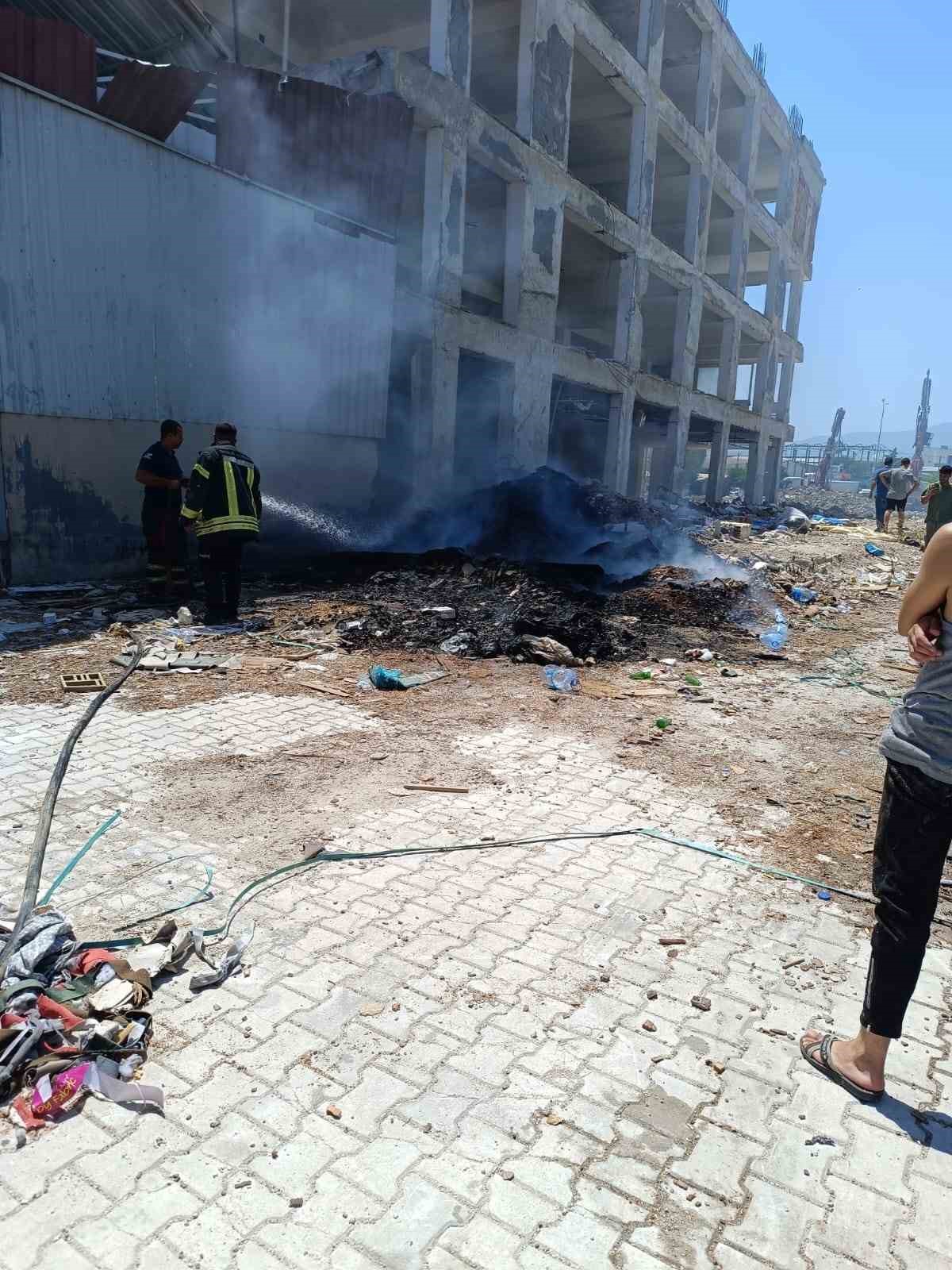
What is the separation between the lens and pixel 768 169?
100ft

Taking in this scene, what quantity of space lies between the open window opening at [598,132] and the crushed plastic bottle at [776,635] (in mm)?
13524

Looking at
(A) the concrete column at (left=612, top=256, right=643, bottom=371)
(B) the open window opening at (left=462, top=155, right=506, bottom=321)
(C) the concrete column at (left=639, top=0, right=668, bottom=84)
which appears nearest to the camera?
(B) the open window opening at (left=462, top=155, right=506, bottom=321)

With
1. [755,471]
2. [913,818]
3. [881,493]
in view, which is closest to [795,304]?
[755,471]

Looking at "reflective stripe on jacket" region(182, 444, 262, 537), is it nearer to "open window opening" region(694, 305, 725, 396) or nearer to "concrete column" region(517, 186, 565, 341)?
"concrete column" region(517, 186, 565, 341)

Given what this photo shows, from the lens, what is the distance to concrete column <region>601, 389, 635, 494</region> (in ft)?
65.6

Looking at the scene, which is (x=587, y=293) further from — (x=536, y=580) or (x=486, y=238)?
(x=536, y=580)

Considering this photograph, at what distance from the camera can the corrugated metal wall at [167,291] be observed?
7.92m

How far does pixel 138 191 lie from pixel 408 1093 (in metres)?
9.77

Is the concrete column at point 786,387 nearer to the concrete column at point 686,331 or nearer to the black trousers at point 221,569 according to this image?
the concrete column at point 686,331

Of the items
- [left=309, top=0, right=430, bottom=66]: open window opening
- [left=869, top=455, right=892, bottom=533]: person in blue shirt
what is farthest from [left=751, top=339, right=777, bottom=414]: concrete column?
[left=309, top=0, right=430, bottom=66]: open window opening

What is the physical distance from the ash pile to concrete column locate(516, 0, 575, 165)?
6904mm

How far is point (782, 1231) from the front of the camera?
1847 millimetres

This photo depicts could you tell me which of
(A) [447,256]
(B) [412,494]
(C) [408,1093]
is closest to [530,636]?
(C) [408,1093]

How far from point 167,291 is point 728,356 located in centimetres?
2302
